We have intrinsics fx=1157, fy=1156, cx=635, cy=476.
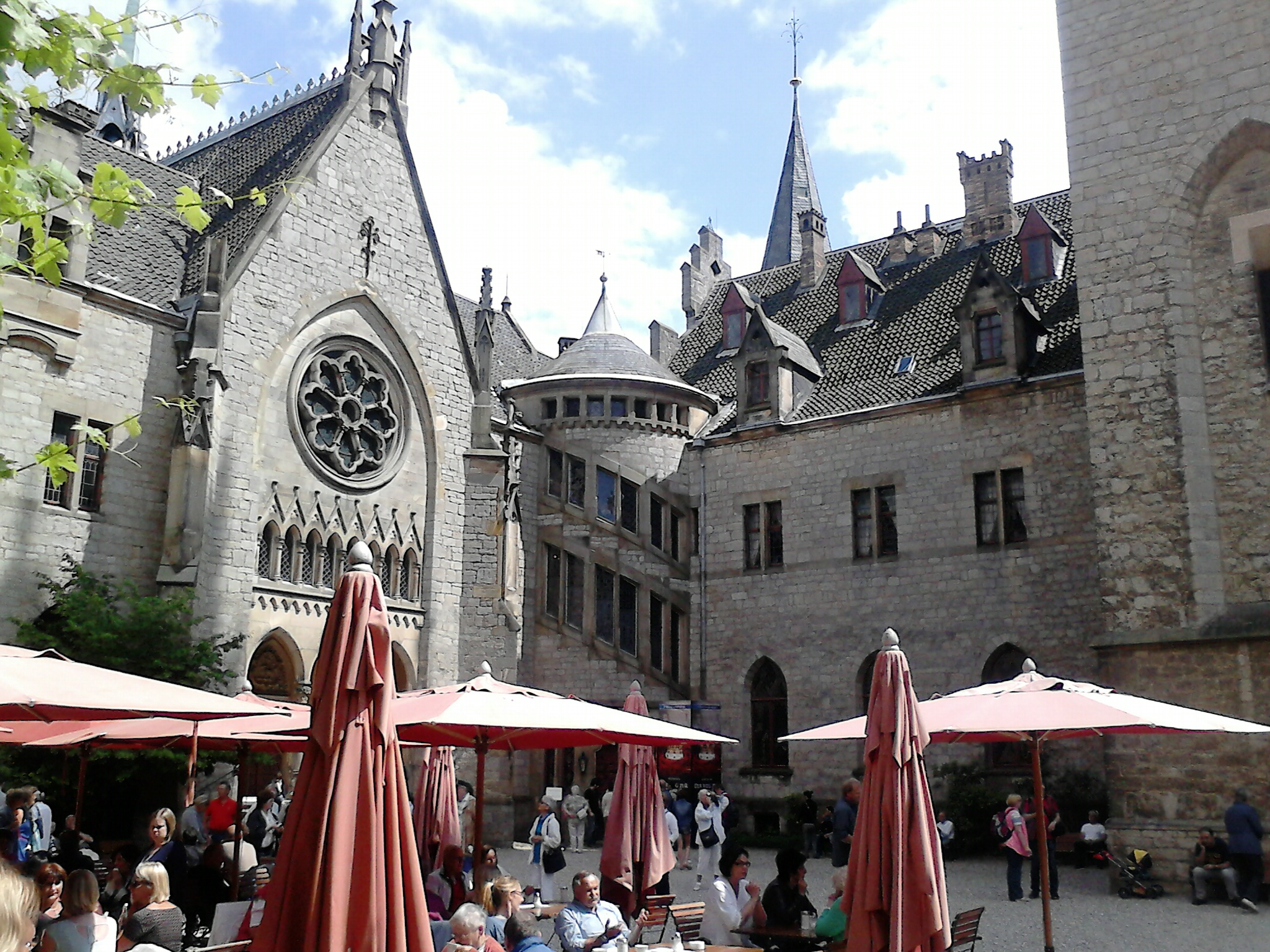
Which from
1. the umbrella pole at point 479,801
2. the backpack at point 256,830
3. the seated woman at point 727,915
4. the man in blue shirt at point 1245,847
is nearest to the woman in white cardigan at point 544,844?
the umbrella pole at point 479,801

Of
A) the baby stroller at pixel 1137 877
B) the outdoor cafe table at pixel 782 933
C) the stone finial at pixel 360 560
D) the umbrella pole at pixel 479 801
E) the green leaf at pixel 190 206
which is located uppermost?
the green leaf at pixel 190 206

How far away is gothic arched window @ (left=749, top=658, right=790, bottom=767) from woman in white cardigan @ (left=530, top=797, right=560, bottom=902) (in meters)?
10.7

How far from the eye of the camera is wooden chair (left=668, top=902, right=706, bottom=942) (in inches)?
379

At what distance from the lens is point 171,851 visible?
10.2m

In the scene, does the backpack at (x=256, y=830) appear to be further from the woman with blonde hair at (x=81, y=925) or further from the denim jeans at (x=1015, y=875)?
the denim jeans at (x=1015, y=875)

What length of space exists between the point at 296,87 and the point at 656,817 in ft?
63.5

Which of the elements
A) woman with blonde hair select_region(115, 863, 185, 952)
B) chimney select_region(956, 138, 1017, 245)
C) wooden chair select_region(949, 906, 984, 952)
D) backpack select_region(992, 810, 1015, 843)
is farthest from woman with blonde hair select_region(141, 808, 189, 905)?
chimney select_region(956, 138, 1017, 245)

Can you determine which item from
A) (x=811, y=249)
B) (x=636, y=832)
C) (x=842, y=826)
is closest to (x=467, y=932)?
(x=636, y=832)

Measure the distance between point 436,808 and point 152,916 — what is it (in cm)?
660

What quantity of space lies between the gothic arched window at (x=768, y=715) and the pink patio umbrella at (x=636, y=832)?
11986 mm

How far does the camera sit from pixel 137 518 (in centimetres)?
1820

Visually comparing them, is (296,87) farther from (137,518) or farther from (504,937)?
(504,937)

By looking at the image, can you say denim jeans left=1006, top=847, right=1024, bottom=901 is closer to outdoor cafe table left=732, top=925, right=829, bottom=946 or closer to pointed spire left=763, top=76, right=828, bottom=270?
outdoor cafe table left=732, top=925, right=829, bottom=946

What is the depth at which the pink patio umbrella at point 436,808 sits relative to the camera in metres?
13.6
